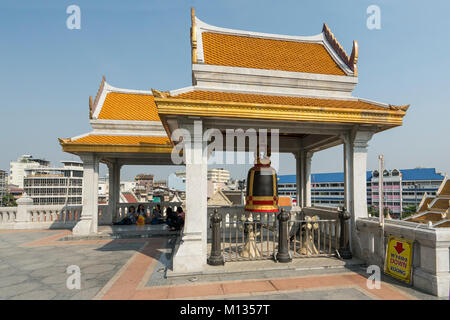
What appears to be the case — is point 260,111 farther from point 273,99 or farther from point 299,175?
point 299,175

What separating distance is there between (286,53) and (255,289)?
313 inches

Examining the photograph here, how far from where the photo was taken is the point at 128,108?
13562 mm

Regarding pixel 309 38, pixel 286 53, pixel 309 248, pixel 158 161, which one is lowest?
pixel 309 248

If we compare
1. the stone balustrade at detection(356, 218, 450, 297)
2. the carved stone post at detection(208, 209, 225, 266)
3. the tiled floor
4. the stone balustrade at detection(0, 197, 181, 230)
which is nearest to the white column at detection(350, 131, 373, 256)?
the stone balustrade at detection(356, 218, 450, 297)

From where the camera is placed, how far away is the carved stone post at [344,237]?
6.52 m

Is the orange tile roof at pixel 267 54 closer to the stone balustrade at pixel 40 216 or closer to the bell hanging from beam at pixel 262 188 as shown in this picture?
the bell hanging from beam at pixel 262 188

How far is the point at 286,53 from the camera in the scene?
907 cm

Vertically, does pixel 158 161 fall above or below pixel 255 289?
above

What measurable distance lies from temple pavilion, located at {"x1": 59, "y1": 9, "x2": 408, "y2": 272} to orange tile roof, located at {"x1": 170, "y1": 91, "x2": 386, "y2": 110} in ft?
0.10

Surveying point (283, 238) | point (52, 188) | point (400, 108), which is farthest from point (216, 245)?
point (52, 188)

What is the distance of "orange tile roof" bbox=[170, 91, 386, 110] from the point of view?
6.16 meters

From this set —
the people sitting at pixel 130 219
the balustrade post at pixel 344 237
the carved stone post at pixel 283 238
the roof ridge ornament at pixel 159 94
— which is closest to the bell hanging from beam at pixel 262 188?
the carved stone post at pixel 283 238
